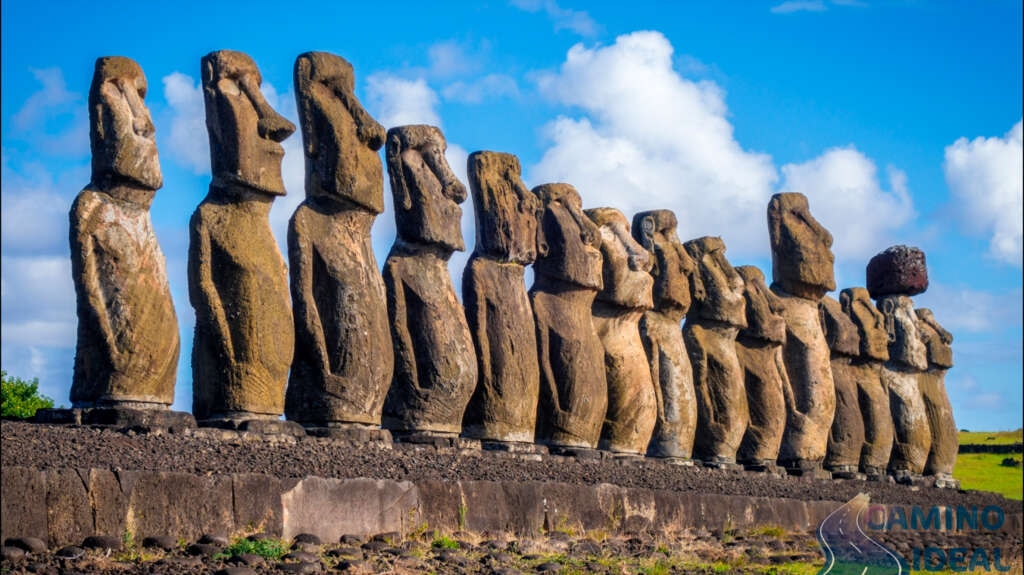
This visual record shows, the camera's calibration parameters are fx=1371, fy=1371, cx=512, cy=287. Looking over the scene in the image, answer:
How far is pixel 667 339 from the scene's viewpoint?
1553 centimetres

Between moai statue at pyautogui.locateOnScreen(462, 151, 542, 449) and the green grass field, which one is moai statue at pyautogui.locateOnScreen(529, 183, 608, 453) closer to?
moai statue at pyautogui.locateOnScreen(462, 151, 542, 449)

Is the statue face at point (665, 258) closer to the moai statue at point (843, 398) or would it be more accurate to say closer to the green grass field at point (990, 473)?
the moai statue at point (843, 398)

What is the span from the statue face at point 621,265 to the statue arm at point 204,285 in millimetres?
5242

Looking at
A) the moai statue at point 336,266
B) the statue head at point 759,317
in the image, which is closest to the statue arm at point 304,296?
the moai statue at point 336,266

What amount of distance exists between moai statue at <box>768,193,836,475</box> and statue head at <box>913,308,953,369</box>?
161 inches

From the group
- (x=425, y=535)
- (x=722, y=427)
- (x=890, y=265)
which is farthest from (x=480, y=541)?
(x=890, y=265)

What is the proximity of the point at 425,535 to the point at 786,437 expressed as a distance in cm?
981

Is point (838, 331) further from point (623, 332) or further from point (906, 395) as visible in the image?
point (623, 332)

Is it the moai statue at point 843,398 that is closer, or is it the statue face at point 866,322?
the moai statue at point 843,398

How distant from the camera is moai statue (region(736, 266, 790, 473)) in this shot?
17094 mm

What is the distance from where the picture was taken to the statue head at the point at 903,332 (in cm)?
2119

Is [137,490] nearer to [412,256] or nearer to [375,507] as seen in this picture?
[375,507]

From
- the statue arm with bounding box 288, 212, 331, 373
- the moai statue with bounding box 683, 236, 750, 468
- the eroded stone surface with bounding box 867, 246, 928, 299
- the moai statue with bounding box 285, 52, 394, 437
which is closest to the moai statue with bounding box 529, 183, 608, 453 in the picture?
the moai statue with bounding box 285, 52, 394, 437

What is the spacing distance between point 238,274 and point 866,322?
12752 mm
